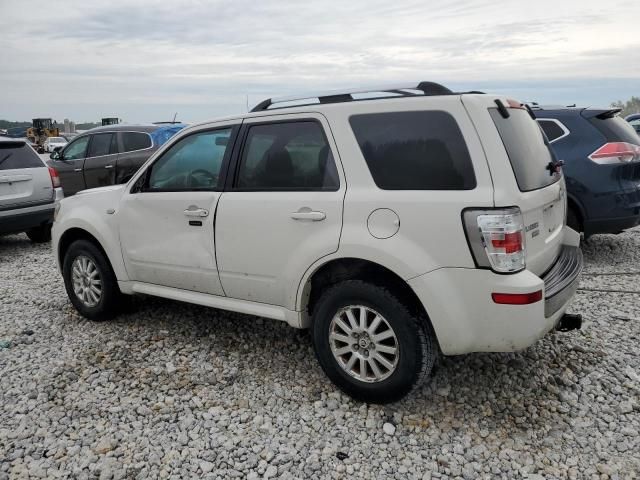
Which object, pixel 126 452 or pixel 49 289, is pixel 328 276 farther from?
pixel 49 289

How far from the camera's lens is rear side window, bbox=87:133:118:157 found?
9716 mm

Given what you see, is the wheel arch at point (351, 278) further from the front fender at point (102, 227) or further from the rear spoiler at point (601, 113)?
the rear spoiler at point (601, 113)

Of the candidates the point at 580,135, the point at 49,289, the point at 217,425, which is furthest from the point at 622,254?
the point at 49,289

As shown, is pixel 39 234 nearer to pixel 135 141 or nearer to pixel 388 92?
pixel 135 141

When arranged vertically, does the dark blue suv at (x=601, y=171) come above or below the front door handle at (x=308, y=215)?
below

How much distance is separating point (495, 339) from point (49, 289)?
4936mm

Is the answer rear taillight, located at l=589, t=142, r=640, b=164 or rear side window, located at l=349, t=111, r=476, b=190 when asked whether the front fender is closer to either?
rear side window, located at l=349, t=111, r=476, b=190

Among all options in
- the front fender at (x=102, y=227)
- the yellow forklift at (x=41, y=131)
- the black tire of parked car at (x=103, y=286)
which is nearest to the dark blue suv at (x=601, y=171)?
the front fender at (x=102, y=227)

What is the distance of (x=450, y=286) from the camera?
2732 millimetres

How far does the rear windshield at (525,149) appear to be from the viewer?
9.23 feet

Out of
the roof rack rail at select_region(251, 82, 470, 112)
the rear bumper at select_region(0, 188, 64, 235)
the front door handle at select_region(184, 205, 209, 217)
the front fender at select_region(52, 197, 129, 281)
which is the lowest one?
the rear bumper at select_region(0, 188, 64, 235)

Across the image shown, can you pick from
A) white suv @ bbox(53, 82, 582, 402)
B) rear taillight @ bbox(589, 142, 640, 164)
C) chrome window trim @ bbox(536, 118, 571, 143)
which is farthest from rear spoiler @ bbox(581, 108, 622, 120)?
white suv @ bbox(53, 82, 582, 402)

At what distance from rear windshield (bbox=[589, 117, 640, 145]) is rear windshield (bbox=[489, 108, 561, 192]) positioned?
272cm

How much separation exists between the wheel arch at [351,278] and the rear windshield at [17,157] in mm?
5880
